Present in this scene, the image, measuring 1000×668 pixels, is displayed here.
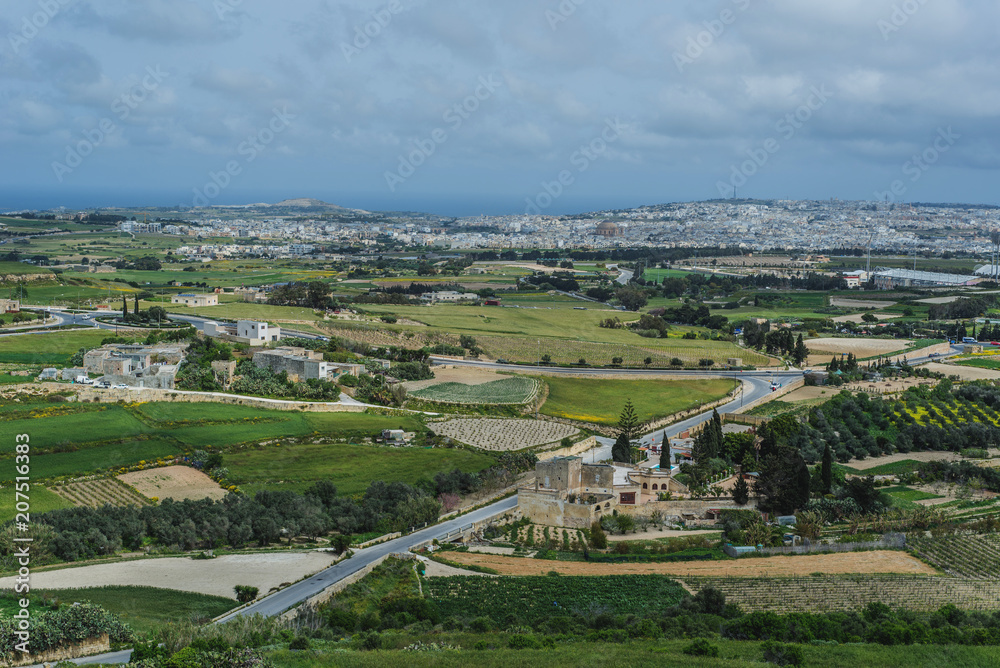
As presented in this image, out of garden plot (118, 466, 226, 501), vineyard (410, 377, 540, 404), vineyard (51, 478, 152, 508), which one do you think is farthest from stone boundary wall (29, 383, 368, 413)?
vineyard (51, 478, 152, 508)

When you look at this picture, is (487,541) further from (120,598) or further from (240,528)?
(120,598)

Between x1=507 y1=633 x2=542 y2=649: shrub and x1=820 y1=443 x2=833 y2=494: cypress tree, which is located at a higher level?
x1=820 y1=443 x2=833 y2=494: cypress tree

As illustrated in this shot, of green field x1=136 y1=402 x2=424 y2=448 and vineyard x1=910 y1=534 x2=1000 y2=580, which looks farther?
green field x1=136 y1=402 x2=424 y2=448

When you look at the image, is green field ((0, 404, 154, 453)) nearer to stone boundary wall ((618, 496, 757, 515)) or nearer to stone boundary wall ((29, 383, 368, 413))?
stone boundary wall ((29, 383, 368, 413))

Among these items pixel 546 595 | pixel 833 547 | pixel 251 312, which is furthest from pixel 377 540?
pixel 251 312

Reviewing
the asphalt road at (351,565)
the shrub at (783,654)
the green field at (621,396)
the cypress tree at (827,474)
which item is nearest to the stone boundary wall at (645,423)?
the green field at (621,396)

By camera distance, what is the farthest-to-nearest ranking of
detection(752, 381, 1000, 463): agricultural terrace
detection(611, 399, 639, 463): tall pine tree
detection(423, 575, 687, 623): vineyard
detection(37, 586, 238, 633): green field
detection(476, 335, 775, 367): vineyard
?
detection(476, 335, 775, 367): vineyard → detection(752, 381, 1000, 463): agricultural terrace → detection(611, 399, 639, 463): tall pine tree → detection(423, 575, 687, 623): vineyard → detection(37, 586, 238, 633): green field
